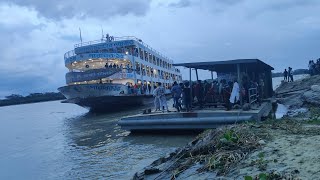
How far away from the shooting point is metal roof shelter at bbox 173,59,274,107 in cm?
1407

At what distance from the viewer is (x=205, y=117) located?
13602 mm

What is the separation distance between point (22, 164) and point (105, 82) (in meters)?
17.2

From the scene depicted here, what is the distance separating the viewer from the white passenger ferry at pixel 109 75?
2803 cm

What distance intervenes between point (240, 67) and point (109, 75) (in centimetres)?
1258

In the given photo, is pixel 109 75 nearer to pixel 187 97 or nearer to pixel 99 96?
pixel 99 96

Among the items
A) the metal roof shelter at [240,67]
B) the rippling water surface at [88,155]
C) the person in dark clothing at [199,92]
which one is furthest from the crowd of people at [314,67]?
the rippling water surface at [88,155]

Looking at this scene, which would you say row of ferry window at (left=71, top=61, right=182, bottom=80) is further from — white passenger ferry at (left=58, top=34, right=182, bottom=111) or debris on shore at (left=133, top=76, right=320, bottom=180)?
debris on shore at (left=133, top=76, right=320, bottom=180)

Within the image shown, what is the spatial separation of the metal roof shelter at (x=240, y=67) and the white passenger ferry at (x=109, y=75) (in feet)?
34.8

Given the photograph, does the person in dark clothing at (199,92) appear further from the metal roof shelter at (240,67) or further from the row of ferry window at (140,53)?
the row of ferry window at (140,53)

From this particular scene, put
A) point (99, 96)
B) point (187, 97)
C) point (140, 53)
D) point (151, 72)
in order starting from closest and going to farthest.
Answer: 1. point (187, 97)
2. point (99, 96)
3. point (140, 53)
4. point (151, 72)

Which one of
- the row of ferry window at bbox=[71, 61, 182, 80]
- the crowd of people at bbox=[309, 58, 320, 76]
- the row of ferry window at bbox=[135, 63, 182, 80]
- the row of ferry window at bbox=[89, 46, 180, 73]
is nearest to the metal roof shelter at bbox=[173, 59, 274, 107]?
the crowd of people at bbox=[309, 58, 320, 76]

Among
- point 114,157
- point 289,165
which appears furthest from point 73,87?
point 289,165

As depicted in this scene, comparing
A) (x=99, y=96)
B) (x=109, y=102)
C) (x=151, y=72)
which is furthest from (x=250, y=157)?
(x=151, y=72)

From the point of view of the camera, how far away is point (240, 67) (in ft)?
62.0
